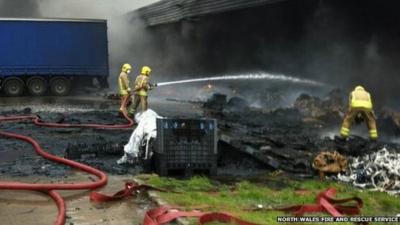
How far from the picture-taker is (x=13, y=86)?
25.0 m

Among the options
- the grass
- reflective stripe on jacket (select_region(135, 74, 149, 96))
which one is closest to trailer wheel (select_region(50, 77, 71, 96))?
reflective stripe on jacket (select_region(135, 74, 149, 96))

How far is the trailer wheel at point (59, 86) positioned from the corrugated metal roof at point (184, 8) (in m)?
6.42

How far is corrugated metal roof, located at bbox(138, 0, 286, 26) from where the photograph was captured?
20.5 metres

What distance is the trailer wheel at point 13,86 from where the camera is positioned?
2483cm

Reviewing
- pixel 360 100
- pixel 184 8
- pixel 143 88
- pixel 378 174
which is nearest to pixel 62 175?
pixel 378 174

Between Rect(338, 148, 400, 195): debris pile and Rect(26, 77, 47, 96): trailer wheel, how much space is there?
773 inches

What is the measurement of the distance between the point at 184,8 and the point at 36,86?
26.0ft

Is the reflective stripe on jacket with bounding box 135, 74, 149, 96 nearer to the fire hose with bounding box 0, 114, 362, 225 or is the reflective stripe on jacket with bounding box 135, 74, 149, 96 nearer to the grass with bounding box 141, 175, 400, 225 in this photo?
the fire hose with bounding box 0, 114, 362, 225

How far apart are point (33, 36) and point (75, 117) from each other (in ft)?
36.0

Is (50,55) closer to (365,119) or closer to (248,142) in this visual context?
(248,142)

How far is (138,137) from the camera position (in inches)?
330

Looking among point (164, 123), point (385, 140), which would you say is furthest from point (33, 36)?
point (164, 123)

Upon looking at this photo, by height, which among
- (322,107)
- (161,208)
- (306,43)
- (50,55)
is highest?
(306,43)

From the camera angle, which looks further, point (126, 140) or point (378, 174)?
point (126, 140)
